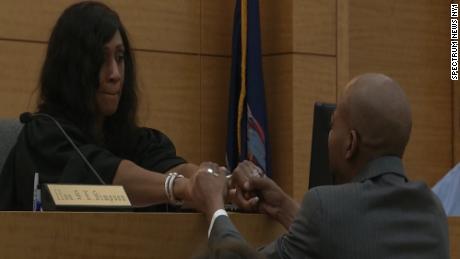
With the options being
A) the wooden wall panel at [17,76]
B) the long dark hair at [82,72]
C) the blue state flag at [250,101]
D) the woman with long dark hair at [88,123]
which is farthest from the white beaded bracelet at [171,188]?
the blue state flag at [250,101]

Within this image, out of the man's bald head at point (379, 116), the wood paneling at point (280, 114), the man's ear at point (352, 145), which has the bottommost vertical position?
the wood paneling at point (280, 114)

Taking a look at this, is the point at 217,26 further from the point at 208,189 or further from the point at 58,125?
the point at 208,189

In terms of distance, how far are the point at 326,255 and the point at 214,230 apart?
278mm

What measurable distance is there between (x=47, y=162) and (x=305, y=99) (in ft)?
10.7

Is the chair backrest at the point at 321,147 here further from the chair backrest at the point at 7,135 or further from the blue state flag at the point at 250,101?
the blue state flag at the point at 250,101

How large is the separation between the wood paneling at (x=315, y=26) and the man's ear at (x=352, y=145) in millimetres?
3857

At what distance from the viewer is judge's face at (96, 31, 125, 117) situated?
12.2 ft

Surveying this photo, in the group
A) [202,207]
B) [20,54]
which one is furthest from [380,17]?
[202,207]

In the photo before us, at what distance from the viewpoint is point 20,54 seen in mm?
6043

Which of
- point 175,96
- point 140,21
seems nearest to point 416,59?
point 175,96

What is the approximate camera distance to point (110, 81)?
3.73 m

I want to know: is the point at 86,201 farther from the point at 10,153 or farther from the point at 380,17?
the point at 380,17

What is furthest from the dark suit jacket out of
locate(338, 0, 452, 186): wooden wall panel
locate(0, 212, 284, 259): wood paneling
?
locate(338, 0, 452, 186): wooden wall panel

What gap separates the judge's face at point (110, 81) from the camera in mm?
3715
